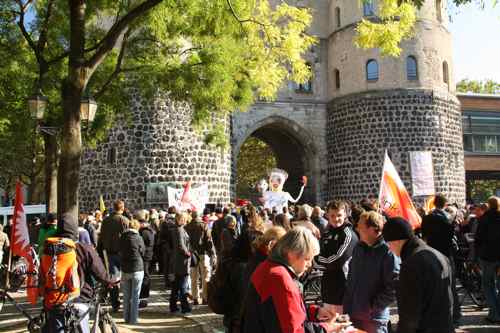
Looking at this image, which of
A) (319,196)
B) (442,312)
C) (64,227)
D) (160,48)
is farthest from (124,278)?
(319,196)

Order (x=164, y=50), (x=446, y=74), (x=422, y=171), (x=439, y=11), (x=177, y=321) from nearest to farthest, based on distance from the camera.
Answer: (x=177, y=321)
(x=164, y=50)
(x=422, y=171)
(x=446, y=74)
(x=439, y=11)

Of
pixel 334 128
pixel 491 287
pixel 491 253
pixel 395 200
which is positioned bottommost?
pixel 491 287

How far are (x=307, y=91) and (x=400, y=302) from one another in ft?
88.3

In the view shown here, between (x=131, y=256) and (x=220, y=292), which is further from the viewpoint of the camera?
(x=131, y=256)

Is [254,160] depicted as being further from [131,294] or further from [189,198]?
[131,294]

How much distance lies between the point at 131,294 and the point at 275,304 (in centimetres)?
597

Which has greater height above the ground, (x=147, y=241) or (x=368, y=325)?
(x=147, y=241)

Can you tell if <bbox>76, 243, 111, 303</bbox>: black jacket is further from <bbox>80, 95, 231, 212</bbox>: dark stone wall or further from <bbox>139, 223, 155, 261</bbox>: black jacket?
<bbox>80, 95, 231, 212</bbox>: dark stone wall

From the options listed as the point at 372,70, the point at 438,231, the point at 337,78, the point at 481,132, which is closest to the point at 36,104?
the point at 438,231

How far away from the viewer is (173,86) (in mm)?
10234

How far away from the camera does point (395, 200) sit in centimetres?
967

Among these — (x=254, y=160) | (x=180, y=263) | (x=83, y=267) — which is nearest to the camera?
(x=83, y=267)

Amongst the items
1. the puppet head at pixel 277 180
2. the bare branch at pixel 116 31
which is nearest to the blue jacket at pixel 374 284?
the bare branch at pixel 116 31

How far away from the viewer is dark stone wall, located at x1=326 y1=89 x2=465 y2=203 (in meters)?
26.4
